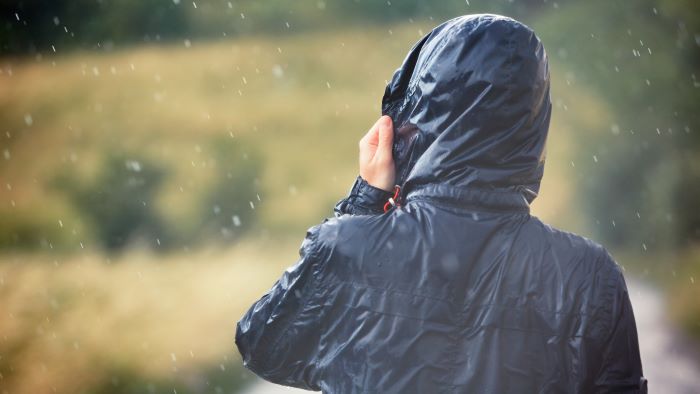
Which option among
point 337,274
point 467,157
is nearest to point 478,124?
point 467,157

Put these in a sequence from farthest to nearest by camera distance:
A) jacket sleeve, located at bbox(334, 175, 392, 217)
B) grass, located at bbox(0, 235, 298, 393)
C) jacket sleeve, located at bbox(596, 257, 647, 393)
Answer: grass, located at bbox(0, 235, 298, 393) → jacket sleeve, located at bbox(334, 175, 392, 217) → jacket sleeve, located at bbox(596, 257, 647, 393)

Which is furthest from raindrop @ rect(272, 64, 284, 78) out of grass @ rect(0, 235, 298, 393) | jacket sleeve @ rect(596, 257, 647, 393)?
jacket sleeve @ rect(596, 257, 647, 393)

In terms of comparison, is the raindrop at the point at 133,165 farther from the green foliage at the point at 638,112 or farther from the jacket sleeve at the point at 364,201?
the jacket sleeve at the point at 364,201

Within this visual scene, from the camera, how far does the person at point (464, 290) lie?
1389mm

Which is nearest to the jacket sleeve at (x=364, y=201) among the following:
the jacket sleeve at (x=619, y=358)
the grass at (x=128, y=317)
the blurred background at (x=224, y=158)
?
the jacket sleeve at (x=619, y=358)

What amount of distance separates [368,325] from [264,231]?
17.1 meters

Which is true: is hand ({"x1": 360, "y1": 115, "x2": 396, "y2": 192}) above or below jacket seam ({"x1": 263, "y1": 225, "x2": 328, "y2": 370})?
above

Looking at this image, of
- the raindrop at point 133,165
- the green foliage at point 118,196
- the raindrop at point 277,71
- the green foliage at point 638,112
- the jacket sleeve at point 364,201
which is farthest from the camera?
the raindrop at point 277,71

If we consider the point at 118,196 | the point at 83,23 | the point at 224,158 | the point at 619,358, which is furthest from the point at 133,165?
the point at 619,358

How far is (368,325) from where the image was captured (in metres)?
1.41

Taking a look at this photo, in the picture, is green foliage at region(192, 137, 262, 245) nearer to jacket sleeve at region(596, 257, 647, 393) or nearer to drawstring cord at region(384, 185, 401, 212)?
drawstring cord at region(384, 185, 401, 212)

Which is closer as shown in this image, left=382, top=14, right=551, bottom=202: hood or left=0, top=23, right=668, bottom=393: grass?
left=382, top=14, right=551, bottom=202: hood

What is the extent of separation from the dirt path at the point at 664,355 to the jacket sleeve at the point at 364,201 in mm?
11856

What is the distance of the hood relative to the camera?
1.47 metres
